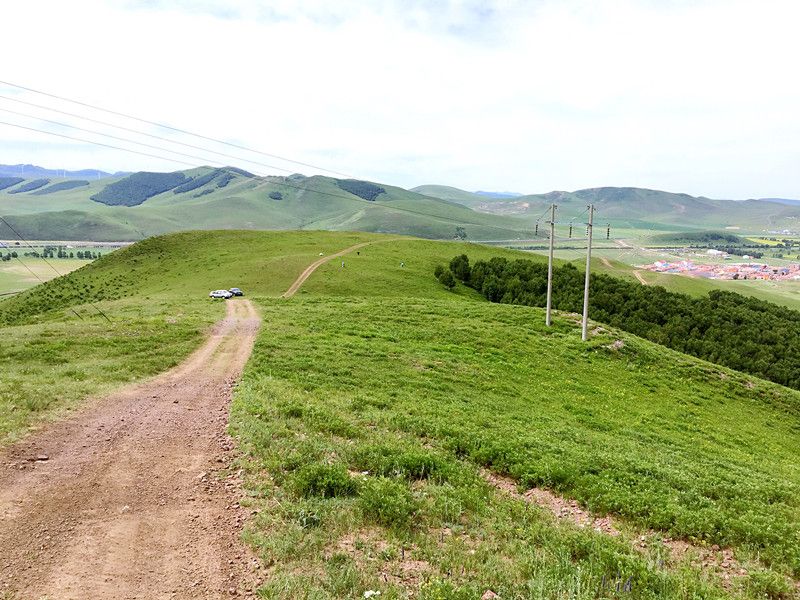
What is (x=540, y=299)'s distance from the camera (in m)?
71.0

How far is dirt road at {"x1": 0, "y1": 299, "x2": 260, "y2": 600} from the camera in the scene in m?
8.66

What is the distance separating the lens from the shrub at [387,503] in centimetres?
1087

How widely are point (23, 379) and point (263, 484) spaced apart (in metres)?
15.1

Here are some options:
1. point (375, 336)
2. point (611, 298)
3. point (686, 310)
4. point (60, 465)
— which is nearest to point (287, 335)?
point (375, 336)

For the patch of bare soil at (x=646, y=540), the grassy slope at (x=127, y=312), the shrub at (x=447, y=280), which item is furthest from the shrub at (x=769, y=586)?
the shrub at (x=447, y=280)

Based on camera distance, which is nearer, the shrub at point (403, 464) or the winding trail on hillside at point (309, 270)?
the shrub at point (403, 464)

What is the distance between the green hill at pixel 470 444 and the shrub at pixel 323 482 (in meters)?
0.05

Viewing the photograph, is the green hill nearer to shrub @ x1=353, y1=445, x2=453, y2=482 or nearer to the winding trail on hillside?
shrub @ x1=353, y1=445, x2=453, y2=482

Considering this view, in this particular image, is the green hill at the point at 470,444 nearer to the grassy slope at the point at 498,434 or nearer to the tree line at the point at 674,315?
the grassy slope at the point at 498,434

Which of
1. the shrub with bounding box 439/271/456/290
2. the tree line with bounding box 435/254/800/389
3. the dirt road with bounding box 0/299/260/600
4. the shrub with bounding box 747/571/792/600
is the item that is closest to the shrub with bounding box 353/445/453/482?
the dirt road with bounding box 0/299/260/600

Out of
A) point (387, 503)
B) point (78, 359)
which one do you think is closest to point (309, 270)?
point (78, 359)

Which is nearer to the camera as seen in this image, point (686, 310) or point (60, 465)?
point (60, 465)

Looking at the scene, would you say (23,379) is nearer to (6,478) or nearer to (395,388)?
(6,478)

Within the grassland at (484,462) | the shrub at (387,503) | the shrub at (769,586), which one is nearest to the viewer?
the shrub at (769,586)
